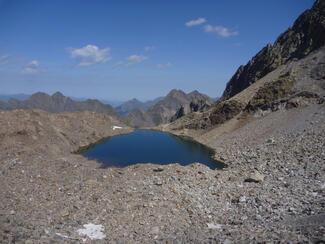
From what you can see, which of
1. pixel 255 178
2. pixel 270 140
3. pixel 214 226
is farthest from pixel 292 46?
pixel 214 226

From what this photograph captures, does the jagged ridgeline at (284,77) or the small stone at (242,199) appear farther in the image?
the jagged ridgeline at (284,77)

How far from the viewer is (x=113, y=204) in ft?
78.5

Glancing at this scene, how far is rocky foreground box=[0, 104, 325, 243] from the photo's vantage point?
18.9 metres

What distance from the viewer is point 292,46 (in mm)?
92938

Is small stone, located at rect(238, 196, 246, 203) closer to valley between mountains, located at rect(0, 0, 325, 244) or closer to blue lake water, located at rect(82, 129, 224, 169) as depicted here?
valley between mountains, located at rect(0, 0, 325, 244)

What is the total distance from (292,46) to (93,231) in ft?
278

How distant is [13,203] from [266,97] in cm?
5607

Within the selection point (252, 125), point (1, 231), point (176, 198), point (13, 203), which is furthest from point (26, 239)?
point (252, 125)

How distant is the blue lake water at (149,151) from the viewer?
1956 inches

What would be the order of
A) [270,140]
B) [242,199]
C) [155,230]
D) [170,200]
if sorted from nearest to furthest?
[155,230] → [170,200] → [242,199] → [270,140]

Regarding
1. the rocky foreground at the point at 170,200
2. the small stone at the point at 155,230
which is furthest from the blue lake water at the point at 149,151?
the small stone at the point at 155,230

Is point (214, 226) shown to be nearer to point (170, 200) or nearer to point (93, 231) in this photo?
point (170, 200)

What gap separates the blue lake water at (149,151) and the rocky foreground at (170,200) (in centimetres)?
1002

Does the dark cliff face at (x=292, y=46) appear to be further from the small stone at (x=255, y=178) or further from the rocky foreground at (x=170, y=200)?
the small stone at (x=255, y=178)
